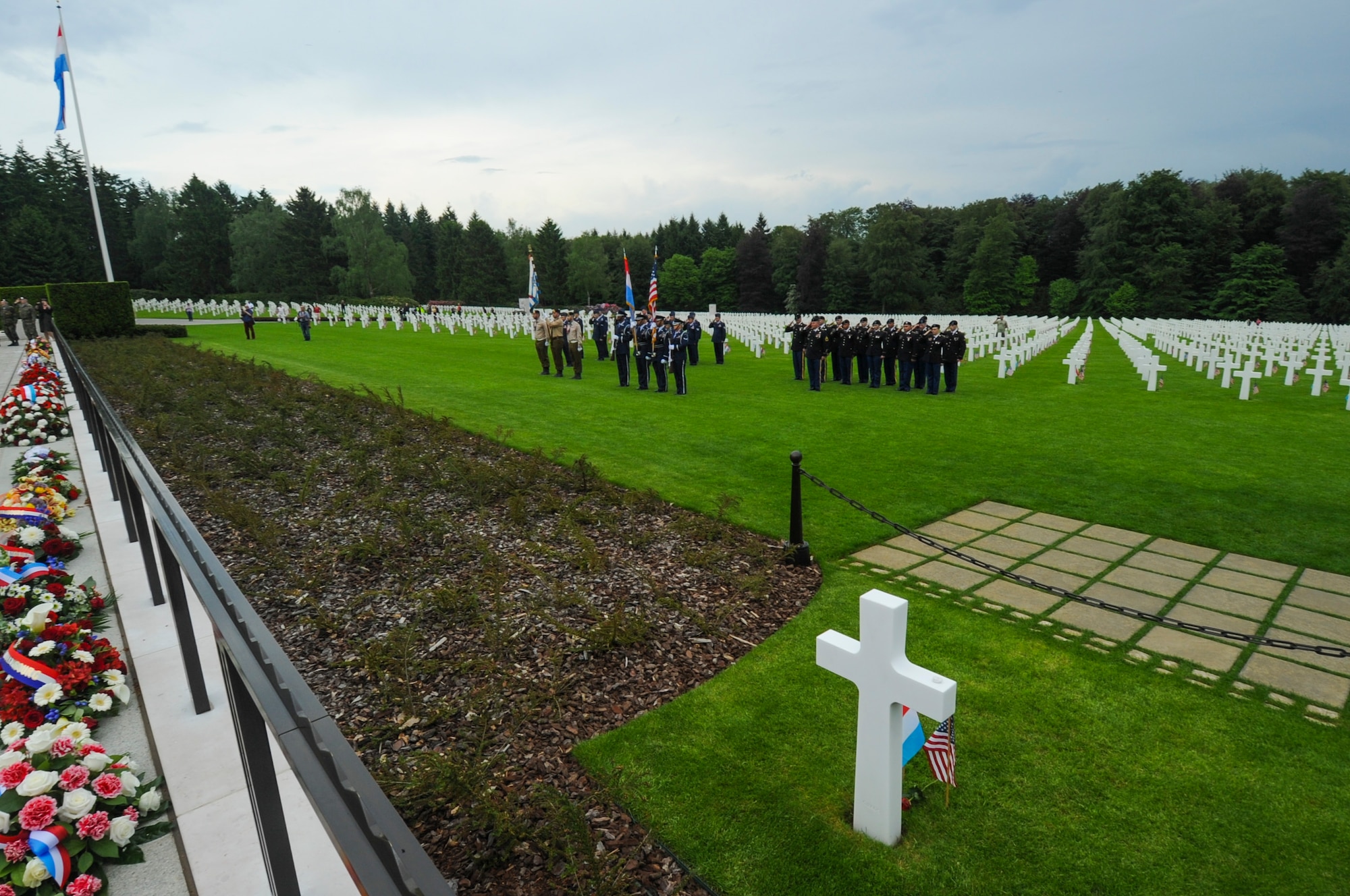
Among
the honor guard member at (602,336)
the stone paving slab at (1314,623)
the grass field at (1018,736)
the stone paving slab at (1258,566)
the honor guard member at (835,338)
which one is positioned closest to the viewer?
the grass field at (1018,736)

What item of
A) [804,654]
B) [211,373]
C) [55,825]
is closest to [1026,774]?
[804,654]

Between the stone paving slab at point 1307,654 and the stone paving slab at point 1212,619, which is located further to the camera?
the stone paving slab at point 1212,619

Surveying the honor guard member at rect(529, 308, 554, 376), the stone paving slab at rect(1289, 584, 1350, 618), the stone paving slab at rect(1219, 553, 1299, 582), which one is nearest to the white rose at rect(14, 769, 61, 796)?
the stone paving slab at rect(1289, 584, 1350, 618)

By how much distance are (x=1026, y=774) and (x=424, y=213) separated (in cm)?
11145

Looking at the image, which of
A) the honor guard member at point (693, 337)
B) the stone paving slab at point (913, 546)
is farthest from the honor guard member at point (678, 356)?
the stone paving slab at point (913, 546)

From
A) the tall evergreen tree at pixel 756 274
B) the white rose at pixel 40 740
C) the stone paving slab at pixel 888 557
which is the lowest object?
the stone paving slab at pixel 888 557

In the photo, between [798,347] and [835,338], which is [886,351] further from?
[798,347]

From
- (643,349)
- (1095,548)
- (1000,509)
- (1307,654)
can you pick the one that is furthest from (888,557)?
(643,349)

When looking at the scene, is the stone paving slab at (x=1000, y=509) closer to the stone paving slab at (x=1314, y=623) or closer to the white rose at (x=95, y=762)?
the stone paving slab at (x=1314, y=623)

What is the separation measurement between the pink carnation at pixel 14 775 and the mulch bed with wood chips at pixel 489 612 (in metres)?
1.33

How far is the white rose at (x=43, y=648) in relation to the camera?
3.41 meters

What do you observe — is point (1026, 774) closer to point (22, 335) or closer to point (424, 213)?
point (22, 335)

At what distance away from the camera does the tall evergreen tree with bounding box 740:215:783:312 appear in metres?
80.5

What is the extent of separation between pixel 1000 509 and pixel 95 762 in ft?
24.9
